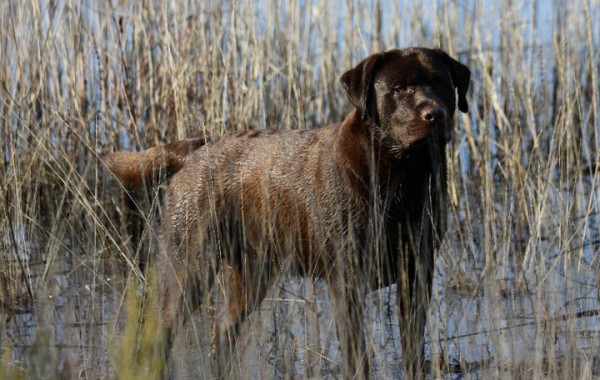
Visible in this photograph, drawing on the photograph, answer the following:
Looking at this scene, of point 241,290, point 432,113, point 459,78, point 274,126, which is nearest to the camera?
point 432,113

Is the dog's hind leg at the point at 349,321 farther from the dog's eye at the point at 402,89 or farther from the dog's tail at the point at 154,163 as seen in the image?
the dog's tail at the point at 154,163

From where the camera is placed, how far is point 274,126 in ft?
21.3

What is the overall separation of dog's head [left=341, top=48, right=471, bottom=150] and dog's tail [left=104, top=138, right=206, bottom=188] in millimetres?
895

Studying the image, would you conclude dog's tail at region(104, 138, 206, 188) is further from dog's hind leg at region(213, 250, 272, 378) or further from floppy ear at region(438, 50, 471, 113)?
floppy ear at region(438, 50, 471, 113)

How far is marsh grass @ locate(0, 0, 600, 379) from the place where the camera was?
14.3 feet

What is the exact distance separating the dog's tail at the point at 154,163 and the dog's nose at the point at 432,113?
1.26m

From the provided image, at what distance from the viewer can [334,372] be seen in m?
4.03

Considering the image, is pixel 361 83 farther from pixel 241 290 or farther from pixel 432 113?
pixel 241 290

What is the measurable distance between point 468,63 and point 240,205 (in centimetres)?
314

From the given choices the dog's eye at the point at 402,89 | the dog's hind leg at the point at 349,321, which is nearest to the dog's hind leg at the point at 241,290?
the dog's hind leg at the point at 349,321

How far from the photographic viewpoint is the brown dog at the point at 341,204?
3945 mm

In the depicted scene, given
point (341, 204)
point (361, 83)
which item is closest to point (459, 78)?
point (361, 83)

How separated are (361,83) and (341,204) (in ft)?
1.76

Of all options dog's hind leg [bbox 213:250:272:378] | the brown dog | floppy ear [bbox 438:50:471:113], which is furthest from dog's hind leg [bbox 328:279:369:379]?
floppy ear [bbox 438:50:471:113]
